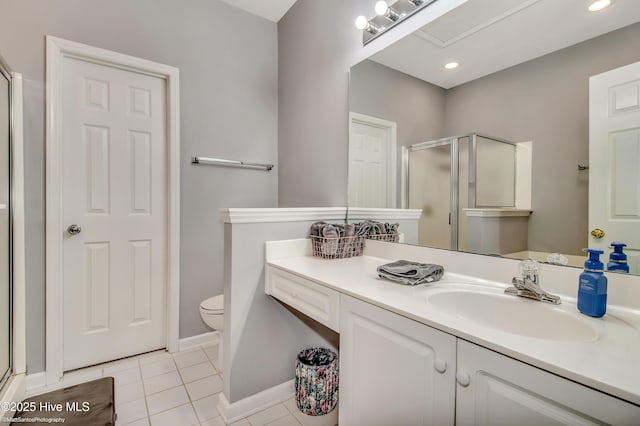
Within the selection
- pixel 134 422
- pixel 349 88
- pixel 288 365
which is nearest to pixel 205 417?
pixel 134 422

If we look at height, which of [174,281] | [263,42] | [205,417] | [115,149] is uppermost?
[263,42]

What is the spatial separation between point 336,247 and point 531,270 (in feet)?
2.80

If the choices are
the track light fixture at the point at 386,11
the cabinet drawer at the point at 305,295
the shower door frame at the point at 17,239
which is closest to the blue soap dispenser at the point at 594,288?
the cabinet drawer at the point at 305,295

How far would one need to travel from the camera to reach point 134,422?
1.44 meters

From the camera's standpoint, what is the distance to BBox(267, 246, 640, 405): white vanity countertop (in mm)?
510

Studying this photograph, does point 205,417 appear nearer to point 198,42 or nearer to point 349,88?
point 349,88

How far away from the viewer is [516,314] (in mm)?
923

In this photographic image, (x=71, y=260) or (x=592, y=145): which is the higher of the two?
(x=592, y=145)

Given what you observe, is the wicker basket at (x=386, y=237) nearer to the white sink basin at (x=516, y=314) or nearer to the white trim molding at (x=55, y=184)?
the white sink basin at (x=516, y=314)

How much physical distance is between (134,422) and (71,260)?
3.45 ft

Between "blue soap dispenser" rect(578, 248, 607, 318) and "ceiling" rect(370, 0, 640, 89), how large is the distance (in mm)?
690

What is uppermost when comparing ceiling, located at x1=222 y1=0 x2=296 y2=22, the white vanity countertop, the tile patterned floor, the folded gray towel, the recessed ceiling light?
ceiling, located at x1=222 y1=0 x2=296 y2=22

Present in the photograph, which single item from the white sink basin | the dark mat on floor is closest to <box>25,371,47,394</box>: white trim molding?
the dark mat on floor

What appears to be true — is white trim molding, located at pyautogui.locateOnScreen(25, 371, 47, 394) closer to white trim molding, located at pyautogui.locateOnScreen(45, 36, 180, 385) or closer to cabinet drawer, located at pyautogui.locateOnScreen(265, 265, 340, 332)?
white trim molding, located at pyautogui.locateOnScreen(45, 36, 180, 385)
